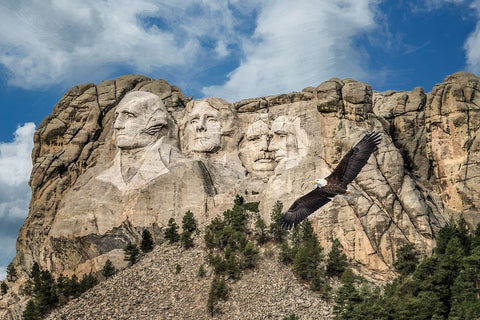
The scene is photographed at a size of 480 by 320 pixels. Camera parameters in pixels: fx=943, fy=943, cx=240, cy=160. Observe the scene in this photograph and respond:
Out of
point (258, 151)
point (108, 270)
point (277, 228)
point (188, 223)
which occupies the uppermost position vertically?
point (258, 151)

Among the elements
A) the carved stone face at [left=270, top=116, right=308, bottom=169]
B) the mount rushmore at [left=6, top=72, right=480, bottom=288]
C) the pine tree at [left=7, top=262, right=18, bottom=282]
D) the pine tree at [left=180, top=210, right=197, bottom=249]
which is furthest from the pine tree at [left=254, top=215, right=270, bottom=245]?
the pine tree at [left=7, top=262, right=18, bottom=282]

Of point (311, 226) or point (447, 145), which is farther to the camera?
point (447, 145)

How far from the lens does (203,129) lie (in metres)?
66.2

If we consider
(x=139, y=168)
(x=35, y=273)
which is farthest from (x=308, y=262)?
(x=35, y=273)

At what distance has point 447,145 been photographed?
2507 inches

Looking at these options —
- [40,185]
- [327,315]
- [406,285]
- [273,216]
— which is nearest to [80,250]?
[40,185]

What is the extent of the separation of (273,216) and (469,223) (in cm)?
1266

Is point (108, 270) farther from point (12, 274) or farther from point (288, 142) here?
point (288, 142)

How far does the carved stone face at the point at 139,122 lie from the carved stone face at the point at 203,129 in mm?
1979

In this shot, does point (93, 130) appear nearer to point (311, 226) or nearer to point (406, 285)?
point (311, 226)

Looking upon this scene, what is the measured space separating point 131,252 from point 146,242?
5.60ft

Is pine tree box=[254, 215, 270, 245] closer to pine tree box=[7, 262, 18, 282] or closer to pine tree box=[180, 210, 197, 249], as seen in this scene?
pine tree box=[180, 210, 197, 249]

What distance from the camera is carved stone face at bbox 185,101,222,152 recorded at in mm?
66000

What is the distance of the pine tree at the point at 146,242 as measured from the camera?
59.2 m
